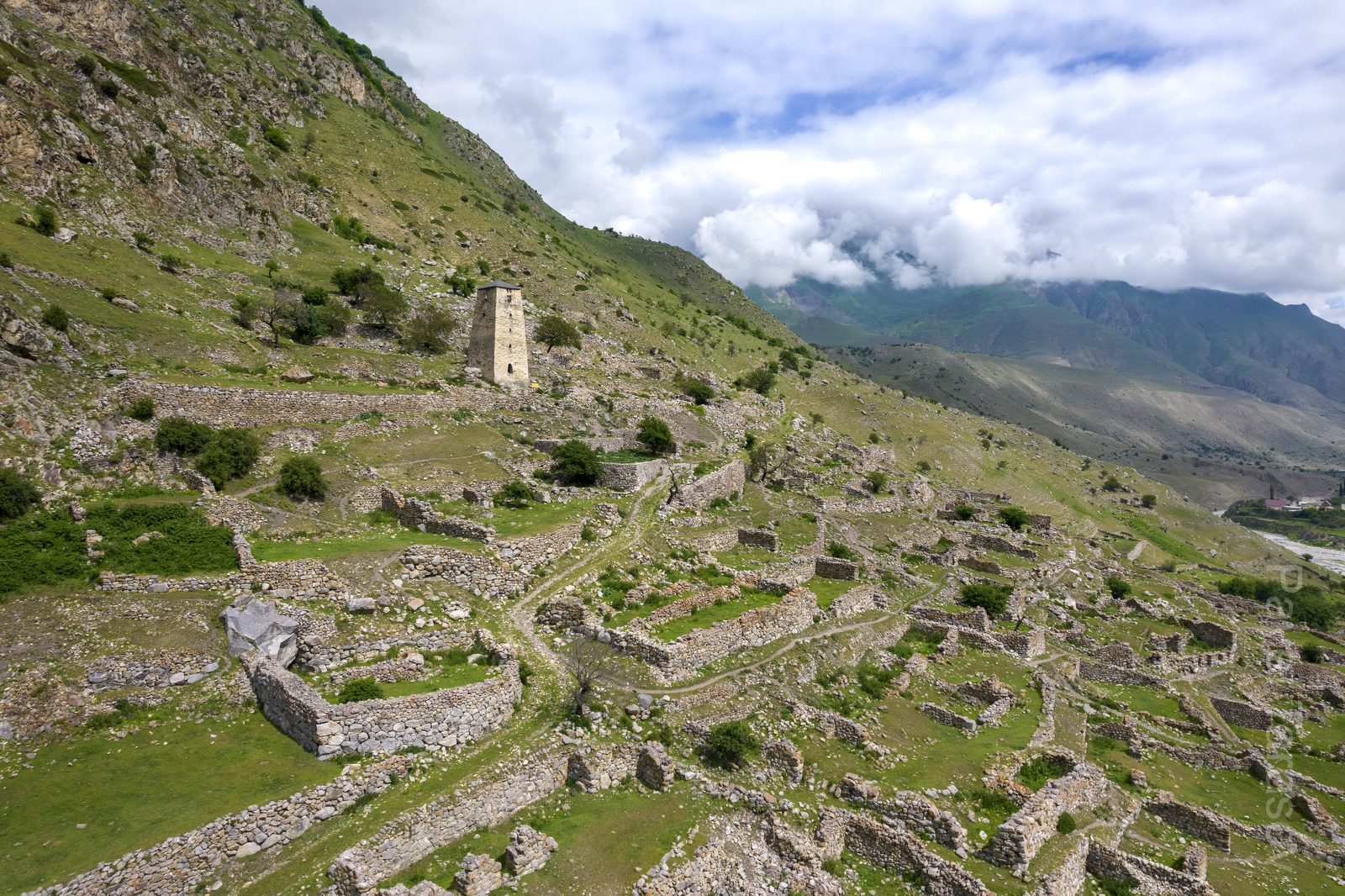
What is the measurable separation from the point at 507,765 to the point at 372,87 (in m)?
134

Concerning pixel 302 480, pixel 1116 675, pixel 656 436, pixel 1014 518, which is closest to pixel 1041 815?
pixel 1116 675

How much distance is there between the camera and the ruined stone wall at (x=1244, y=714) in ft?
84.6

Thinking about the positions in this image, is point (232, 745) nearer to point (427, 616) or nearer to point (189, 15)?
point (427, 616)

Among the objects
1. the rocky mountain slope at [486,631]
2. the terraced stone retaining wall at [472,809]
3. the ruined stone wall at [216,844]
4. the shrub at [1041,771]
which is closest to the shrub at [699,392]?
the rocky mountain slope at [486,631]

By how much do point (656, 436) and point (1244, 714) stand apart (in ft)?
102

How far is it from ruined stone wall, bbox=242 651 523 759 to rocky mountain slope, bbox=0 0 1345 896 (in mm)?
83

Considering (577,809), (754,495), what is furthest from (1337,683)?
(577,809)

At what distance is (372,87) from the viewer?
368 ft

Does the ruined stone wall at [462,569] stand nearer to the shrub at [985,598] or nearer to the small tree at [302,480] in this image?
the small tree at [302,480]

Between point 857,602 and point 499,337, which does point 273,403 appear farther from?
point 857,602

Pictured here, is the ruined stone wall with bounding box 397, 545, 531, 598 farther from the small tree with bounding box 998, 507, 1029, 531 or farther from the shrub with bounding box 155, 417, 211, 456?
the small tree with bounding box 998, 507, 1029, 531

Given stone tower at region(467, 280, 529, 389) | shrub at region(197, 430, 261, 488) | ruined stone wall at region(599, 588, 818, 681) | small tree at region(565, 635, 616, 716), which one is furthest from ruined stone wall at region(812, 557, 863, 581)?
stone tower at region(467, 280, 529, 389)

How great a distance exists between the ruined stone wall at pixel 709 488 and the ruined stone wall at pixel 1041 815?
20.8m

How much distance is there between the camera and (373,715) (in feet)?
45.6
